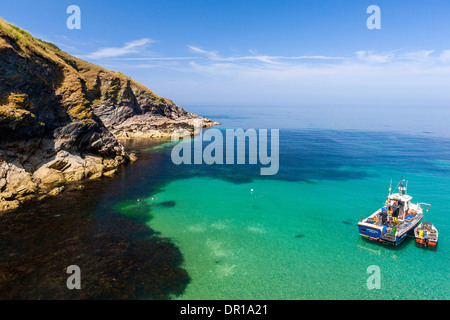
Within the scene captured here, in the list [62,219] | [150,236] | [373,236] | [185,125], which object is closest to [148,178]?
[62,219]

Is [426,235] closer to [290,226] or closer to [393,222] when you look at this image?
[393,222]

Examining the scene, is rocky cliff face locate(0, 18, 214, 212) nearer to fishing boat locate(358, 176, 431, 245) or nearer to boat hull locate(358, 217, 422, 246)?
boat hull locate(358, 217, 422, 246)

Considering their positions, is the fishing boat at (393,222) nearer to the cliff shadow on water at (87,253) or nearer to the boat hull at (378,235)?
the boat hull at (378,235)

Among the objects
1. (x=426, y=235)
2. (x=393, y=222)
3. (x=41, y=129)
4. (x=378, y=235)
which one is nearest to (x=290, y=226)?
(x=378, y=235)

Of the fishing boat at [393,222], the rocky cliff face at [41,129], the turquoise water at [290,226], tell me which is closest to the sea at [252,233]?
the turquoise water at [290,226]

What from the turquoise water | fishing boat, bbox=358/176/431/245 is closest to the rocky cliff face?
the turquoise water
